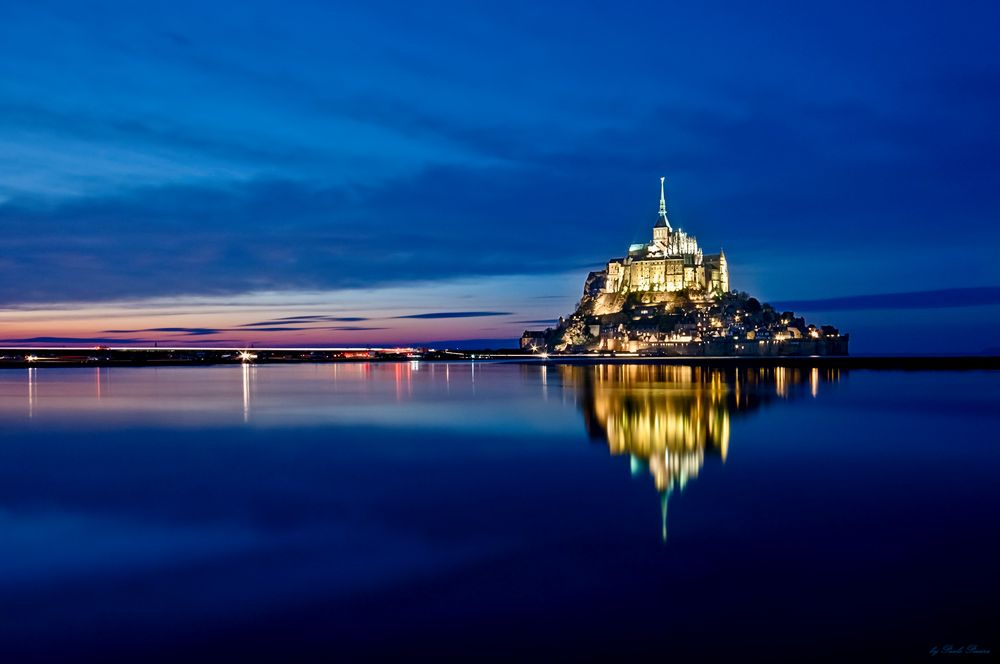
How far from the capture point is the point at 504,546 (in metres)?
6.20

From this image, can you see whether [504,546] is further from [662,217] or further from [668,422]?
[662,217]

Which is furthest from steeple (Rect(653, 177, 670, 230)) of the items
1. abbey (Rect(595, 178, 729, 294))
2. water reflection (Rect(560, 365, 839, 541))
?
water reflection (Rect(560, 365, 839, 541))

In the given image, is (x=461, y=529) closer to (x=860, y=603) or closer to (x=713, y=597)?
(x=713, y=597)

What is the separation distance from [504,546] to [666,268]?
88.7 meters

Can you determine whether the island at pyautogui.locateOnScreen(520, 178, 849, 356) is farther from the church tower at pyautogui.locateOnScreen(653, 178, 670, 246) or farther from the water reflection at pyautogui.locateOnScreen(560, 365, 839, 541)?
the water reflection at pyautogui.locateOnScreen(560, 365, 839, 541)

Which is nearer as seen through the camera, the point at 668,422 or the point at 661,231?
the point at 668,422

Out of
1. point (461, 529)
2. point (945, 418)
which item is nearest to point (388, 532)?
point (461, 529)

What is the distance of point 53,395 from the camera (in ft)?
95.5

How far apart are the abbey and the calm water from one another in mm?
78149

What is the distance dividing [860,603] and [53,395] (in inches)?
1206

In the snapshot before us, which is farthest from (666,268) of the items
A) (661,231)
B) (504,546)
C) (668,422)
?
(504,546)

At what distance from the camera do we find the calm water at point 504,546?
4.24 m

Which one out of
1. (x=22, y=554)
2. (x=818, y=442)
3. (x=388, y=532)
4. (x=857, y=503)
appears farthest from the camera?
(x=818, y=442)

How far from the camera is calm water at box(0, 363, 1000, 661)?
4242 millimetres
